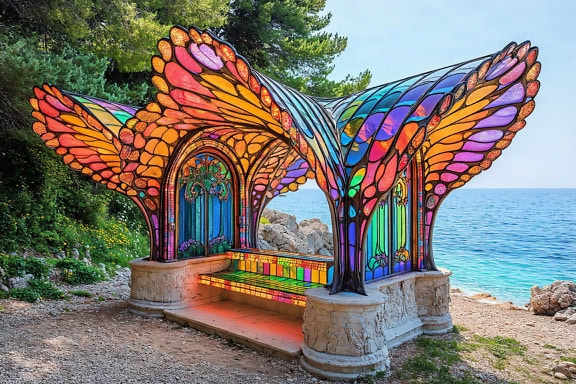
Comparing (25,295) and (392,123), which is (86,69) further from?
(392,123)

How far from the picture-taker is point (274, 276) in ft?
20.8

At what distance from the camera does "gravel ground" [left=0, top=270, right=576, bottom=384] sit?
13.3ft

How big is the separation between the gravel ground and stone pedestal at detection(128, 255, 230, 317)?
22cm

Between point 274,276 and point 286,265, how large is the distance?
303 millimetres

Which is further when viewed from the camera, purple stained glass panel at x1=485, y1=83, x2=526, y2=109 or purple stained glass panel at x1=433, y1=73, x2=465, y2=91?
purple stained glass panel at x1=485, y1=83, x2=526, y2=109

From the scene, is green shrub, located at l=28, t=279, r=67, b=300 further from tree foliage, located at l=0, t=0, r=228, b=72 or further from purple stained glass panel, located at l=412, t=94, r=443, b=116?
purple stained glass panel, located at l=412, t=94, r=443, b=116

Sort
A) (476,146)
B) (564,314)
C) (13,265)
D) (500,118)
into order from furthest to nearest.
A: (564,314)
(13,265)
(476,146)
(500,118)

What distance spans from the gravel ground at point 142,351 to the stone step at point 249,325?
0.12m

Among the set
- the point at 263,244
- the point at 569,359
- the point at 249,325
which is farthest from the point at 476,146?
the point at 263,244

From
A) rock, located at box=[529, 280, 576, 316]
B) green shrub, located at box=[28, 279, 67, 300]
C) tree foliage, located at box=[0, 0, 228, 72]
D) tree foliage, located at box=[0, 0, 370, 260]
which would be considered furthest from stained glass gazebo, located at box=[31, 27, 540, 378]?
rock, located at box=[529, 280, 576, 316]

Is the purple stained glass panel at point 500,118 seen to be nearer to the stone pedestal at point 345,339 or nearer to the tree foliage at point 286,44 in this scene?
the stone pedestal at point 345,339

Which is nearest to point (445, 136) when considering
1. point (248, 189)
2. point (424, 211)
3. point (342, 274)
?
point (424, 211)

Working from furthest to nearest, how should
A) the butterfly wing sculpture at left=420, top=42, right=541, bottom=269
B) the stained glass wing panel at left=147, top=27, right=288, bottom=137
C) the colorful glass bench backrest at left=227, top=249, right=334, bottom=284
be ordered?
the colorful glass bench backrest at left=227, top=249, right=334, bottom=284, the butterfly wing sculpture at left=420, top=42, right=541, bottom=269, the stained glass wing panel at left=147, top=27, right=288, bottom=137

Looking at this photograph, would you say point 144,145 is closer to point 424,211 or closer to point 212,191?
point 212,191
